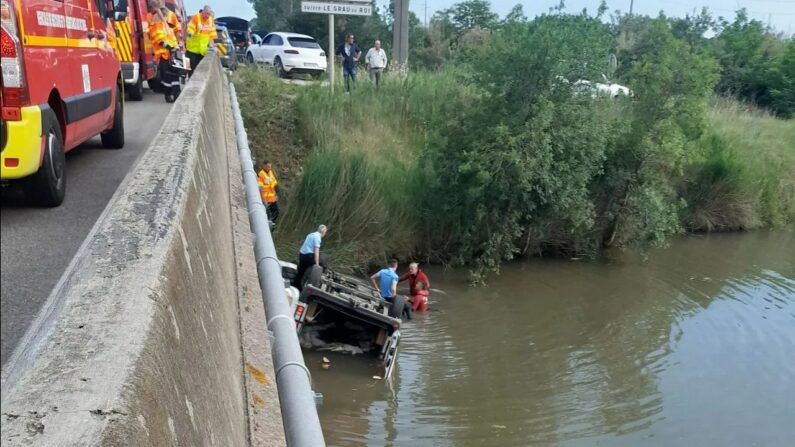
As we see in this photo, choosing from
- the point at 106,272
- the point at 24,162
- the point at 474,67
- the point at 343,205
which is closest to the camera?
the point at 106,272

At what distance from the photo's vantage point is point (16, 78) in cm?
432

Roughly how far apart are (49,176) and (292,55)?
21952 millimetres

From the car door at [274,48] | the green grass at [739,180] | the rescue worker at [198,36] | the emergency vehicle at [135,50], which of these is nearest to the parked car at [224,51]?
the car door at [274,48]

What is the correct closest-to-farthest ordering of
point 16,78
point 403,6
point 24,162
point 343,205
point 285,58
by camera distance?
point 24,162 → point 16,78 → point 343,205 → point 403,6 → point 285,58

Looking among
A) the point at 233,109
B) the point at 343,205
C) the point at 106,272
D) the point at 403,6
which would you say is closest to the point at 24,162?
the point at 106,272

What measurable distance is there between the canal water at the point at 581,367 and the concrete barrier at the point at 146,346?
359 inches

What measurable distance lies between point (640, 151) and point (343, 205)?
28.6 feet

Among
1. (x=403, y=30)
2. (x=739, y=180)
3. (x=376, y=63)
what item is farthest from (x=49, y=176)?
(x=739, y=180)

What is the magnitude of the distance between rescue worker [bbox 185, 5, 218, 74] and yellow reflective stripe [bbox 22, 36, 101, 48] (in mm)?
8439

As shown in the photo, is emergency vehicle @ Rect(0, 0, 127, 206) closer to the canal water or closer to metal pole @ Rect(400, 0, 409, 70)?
the canal water

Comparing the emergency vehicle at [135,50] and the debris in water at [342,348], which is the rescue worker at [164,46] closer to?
the emergency vehicle at [135,50]

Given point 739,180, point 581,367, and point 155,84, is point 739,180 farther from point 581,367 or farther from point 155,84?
point 155,84

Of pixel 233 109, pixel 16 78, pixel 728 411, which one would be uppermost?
pixel 16 78

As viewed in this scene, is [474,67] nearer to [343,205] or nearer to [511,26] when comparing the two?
[511,26]
